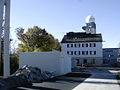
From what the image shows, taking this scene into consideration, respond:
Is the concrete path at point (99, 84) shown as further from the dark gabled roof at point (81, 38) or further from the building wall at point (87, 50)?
the dark gabled roof at point (81, 38)

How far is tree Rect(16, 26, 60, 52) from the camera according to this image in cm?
6047

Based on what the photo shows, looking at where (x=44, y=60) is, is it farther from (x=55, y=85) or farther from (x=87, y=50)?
(x=87, y=50)

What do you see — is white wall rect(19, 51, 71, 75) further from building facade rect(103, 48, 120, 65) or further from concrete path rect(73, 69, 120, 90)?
building facade rect(103, 48, 120, 65)

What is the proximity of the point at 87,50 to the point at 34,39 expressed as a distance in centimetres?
1788

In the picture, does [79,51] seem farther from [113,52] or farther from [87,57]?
[113,52]

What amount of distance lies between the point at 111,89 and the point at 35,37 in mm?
45322

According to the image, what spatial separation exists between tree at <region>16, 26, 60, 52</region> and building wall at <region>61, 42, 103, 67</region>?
10969 mm

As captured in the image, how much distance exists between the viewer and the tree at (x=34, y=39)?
60.5m

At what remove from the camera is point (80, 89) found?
57.7 ft

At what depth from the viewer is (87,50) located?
237 feet

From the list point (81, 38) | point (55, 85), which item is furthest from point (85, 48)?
point (55, 85)

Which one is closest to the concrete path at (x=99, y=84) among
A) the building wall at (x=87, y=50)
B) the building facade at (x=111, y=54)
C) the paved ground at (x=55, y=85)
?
the paved ground at (x=55, y=85)

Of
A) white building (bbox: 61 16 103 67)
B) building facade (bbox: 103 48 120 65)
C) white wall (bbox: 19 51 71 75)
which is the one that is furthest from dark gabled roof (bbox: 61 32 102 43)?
white wall (bbox: 19 51 71 75)

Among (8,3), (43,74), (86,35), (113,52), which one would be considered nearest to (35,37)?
(86,35)
